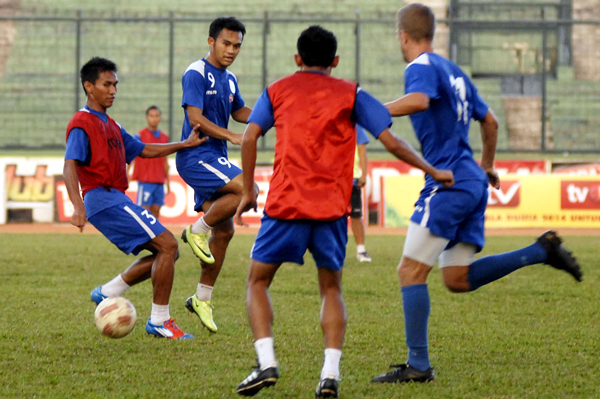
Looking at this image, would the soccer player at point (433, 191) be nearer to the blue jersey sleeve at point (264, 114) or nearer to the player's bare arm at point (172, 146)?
the blue jersey sleeve at point (264, 114)

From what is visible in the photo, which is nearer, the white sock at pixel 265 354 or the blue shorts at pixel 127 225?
the white sock at pixel 265 354

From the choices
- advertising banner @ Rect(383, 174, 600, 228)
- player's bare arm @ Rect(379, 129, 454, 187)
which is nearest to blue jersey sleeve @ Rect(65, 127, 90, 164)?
player's bare arm @ Rect(379, 129, 454, 187)

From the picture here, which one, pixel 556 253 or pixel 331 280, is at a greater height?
pixel 556 253

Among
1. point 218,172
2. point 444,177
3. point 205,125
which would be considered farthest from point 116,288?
point 444,177

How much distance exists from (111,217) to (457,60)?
1929 centimetres

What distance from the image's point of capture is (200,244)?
645 centimetres

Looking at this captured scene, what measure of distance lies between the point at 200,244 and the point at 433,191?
2.34 metres

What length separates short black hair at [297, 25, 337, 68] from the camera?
4.18 meters

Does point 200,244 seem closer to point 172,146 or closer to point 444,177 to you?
point 172,146

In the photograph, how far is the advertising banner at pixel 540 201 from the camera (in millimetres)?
18078

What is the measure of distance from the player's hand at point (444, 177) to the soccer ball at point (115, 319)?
2.34 m

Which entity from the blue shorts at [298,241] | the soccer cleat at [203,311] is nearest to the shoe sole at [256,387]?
the blue shorts at [298,241]

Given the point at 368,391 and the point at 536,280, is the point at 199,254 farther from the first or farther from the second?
the point at 536,280

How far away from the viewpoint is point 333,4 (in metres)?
27.1
